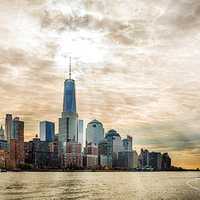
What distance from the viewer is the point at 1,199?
127 meters

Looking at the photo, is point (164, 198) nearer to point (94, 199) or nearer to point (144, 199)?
point (144, 199)

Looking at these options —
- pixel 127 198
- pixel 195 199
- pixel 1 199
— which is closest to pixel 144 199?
pixel 127 198

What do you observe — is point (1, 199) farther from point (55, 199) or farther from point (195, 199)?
point (195, 199)

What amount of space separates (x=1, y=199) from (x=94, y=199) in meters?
27.0

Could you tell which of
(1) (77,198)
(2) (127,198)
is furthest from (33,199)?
(2) (127,198)

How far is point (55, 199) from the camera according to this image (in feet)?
417

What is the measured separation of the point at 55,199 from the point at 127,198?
2163 cm

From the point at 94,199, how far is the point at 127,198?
33.1 ft

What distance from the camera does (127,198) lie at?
132 metres

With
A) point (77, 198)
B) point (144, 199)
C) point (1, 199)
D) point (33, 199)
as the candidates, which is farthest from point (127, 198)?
point (1, 199)

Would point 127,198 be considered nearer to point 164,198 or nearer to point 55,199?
point 164,198

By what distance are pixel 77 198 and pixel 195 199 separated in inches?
1370

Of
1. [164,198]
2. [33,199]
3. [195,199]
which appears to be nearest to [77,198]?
[33,199]

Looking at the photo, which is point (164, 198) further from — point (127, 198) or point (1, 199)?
point (1, 199)
